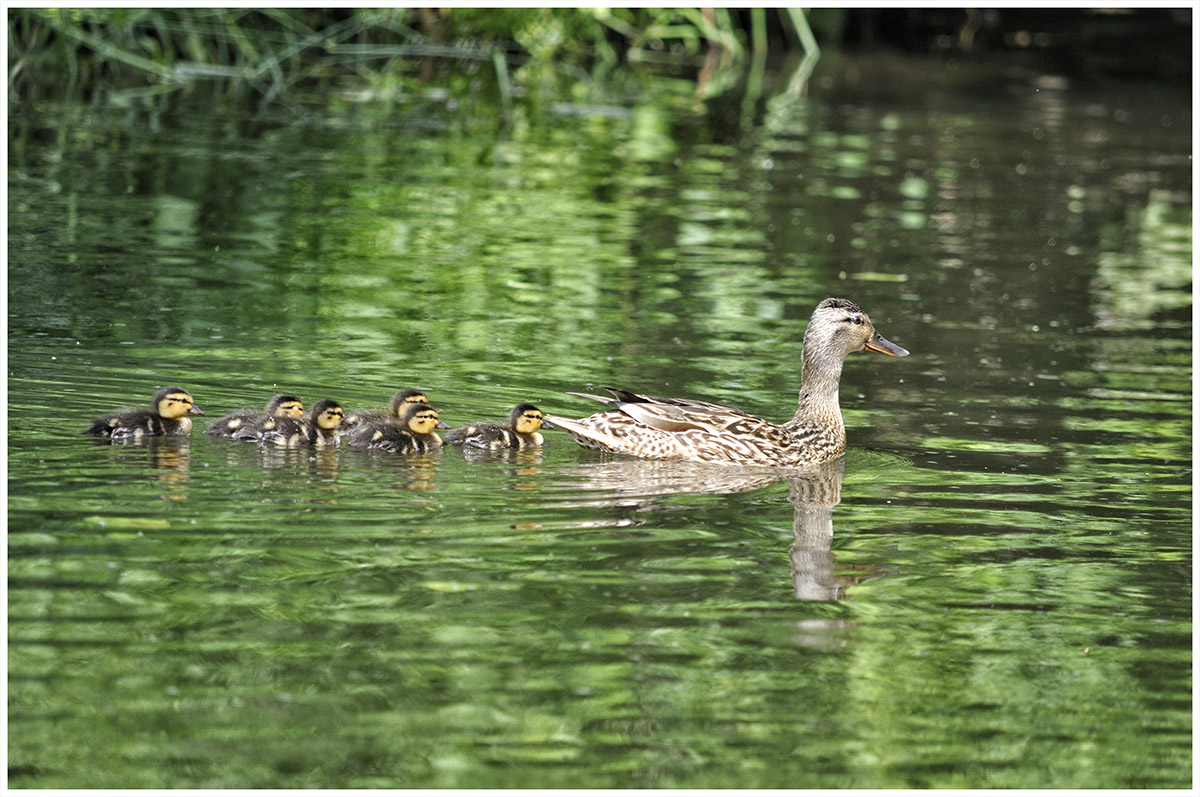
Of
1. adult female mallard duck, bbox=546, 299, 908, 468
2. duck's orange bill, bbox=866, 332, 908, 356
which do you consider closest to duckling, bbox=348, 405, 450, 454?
adult female mallard duck, bbox=546, 299, 908, 468

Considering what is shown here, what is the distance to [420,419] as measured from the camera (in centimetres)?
703

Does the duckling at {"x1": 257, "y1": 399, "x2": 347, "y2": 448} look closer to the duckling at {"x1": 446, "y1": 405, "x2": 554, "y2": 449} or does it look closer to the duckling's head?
the duckling's head

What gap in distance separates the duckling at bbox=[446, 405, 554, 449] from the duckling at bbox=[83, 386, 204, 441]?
3.45 feet

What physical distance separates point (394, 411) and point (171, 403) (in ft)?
2.92

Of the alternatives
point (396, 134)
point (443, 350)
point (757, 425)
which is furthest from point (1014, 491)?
point (396, 134)

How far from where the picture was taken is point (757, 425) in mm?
7441

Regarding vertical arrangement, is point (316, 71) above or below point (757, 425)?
above

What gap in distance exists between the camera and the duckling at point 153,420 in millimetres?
6742

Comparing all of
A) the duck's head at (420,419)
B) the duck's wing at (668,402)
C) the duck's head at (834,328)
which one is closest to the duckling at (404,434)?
the duck's head at (420,419)

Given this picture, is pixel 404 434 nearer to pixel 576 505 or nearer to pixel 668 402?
pixel 576 505

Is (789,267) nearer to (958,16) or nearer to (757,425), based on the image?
(757,425)

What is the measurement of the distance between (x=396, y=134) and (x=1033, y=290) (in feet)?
23.7

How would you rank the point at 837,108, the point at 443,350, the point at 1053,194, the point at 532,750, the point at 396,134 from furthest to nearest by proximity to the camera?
the point at 837,108 < the point at 396,134 < the point at 1053,194 < the point at 443,350 < the point at 532,750

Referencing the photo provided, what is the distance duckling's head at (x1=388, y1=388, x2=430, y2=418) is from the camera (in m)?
7.12
